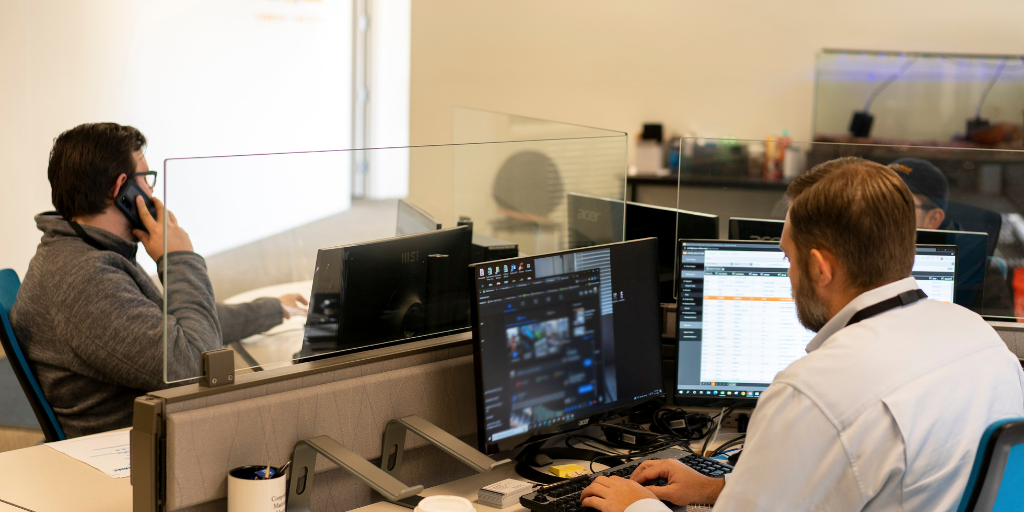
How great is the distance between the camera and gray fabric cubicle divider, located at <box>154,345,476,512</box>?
1216 millimetres

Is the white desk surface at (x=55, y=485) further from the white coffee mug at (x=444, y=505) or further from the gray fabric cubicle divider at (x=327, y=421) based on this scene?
the white coffee mug at (x=444, y=505)

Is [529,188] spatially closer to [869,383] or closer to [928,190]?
[928,190]

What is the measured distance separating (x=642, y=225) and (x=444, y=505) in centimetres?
123

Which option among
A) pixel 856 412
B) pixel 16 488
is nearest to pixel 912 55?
pixel 856 412

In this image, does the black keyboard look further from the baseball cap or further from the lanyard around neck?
the baseball cap

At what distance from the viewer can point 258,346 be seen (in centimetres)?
141

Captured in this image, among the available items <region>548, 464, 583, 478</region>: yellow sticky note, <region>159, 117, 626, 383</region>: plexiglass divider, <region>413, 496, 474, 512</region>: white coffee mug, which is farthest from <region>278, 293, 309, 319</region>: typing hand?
<region>548, 464, 583, 478</region>: yellow sticky note

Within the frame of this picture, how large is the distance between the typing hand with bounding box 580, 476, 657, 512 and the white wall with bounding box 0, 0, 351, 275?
10.9 feet

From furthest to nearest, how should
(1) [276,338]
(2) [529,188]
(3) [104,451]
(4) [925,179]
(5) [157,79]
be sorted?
(5) [157,79] → (2) [529,188] → (4) [925,179] → (3) [104,451] → (1) [276,338]

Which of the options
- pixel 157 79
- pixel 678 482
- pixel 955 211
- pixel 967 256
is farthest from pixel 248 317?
pixel 157 79

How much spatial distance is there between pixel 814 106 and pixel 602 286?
11.2ft

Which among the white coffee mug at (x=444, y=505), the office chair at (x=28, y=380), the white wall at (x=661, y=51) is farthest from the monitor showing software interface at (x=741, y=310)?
the white wall at (x=661, y=51)

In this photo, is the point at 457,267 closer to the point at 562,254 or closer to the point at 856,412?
the point at 562,254

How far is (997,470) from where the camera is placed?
1016 millimetres
